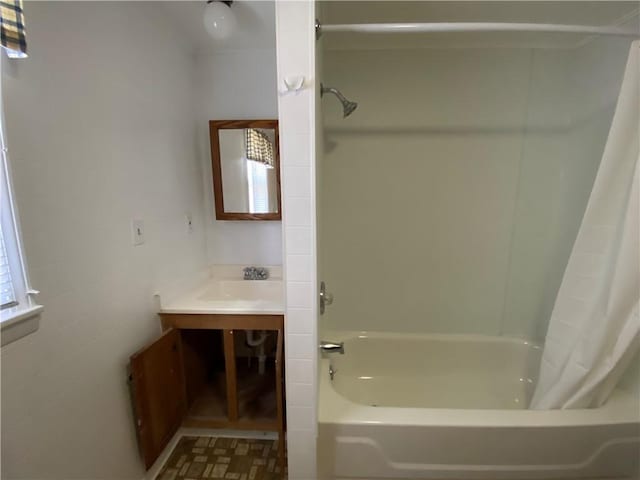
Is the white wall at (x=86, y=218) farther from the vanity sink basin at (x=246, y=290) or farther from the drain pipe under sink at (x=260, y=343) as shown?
the drain pipe under sink at (x=260, y=343)

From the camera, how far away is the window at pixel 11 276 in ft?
2.70

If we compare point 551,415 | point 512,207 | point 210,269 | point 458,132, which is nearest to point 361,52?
point 458,132

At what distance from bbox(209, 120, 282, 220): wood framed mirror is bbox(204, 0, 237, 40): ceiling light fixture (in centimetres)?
50

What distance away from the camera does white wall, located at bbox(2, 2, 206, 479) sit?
886 millimetres

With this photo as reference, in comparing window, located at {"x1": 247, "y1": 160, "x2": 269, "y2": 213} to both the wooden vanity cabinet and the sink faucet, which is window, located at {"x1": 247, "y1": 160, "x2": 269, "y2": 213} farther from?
the wooden vanity cabinet

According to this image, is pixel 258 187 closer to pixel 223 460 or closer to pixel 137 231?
pixel 137 231

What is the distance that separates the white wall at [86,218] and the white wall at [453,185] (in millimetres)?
923

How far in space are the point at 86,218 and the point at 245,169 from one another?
980 millimetres

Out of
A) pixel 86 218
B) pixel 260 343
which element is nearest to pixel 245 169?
pixel 86 218

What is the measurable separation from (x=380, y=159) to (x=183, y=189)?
1210 millimetres

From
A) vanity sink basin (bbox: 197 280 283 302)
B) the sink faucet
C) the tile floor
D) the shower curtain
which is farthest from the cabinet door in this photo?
the shower curtain

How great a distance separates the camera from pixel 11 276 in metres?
0.87

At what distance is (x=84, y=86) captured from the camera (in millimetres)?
1082

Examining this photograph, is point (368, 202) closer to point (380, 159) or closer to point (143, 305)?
point (380, 159)
